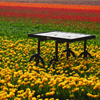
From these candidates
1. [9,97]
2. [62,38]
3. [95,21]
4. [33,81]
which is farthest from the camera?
[95,21]

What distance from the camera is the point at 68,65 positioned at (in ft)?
17.5

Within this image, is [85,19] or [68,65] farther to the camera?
[85,19]

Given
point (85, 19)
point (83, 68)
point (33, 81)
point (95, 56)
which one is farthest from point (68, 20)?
point (33, 81)

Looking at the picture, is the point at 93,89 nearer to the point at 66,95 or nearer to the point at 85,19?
the point at 66,95

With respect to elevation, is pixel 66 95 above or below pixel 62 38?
below

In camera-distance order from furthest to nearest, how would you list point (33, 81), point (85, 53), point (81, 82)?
point (85, 53)
point (33, 81)
point (81, 82)

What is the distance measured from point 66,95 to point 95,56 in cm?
308

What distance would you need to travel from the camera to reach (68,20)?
1630cm

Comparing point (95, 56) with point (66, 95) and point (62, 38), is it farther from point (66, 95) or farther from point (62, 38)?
point (66, 95)

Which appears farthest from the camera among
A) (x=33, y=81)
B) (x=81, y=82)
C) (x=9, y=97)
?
(x=33, y=81)

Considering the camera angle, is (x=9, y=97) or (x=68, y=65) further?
(x=68, y=65)

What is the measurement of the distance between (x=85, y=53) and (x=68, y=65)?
3.77 feet

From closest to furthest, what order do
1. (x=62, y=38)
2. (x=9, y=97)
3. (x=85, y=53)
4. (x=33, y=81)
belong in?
(x=9, y=97)
(x=33, y=81)
(x=62, y=38)
(x=85, y=53)

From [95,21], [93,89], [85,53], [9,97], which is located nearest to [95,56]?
[85,53]
